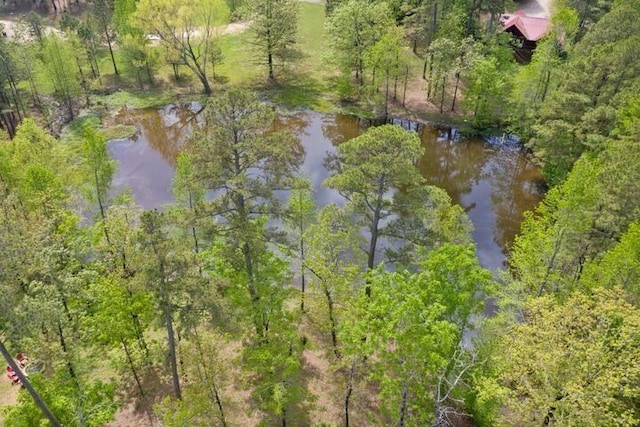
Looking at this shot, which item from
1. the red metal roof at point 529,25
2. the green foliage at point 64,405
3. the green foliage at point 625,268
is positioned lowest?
the green foliage at point 64,405


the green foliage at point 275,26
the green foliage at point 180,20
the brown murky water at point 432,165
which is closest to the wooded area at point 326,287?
the brown murky water at point 432,165

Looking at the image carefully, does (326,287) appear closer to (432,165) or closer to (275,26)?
(432,165)

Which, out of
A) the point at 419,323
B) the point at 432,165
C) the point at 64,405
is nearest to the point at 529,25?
the point at 432,165

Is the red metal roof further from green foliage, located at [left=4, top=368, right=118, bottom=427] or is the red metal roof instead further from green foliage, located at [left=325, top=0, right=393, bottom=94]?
green foliage, located at [left=4, top=368, right=118, bottom=427]

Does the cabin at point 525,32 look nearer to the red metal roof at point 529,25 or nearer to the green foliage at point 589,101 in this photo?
the red metal roof at point 529,25

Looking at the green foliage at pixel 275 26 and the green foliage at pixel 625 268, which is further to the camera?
the green foliage at pixel 275 26

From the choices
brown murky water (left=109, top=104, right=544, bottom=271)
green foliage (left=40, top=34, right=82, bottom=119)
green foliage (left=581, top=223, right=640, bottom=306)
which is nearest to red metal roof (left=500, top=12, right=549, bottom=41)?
brown murky water (left=109, top=104, right=544, bottom=271)
